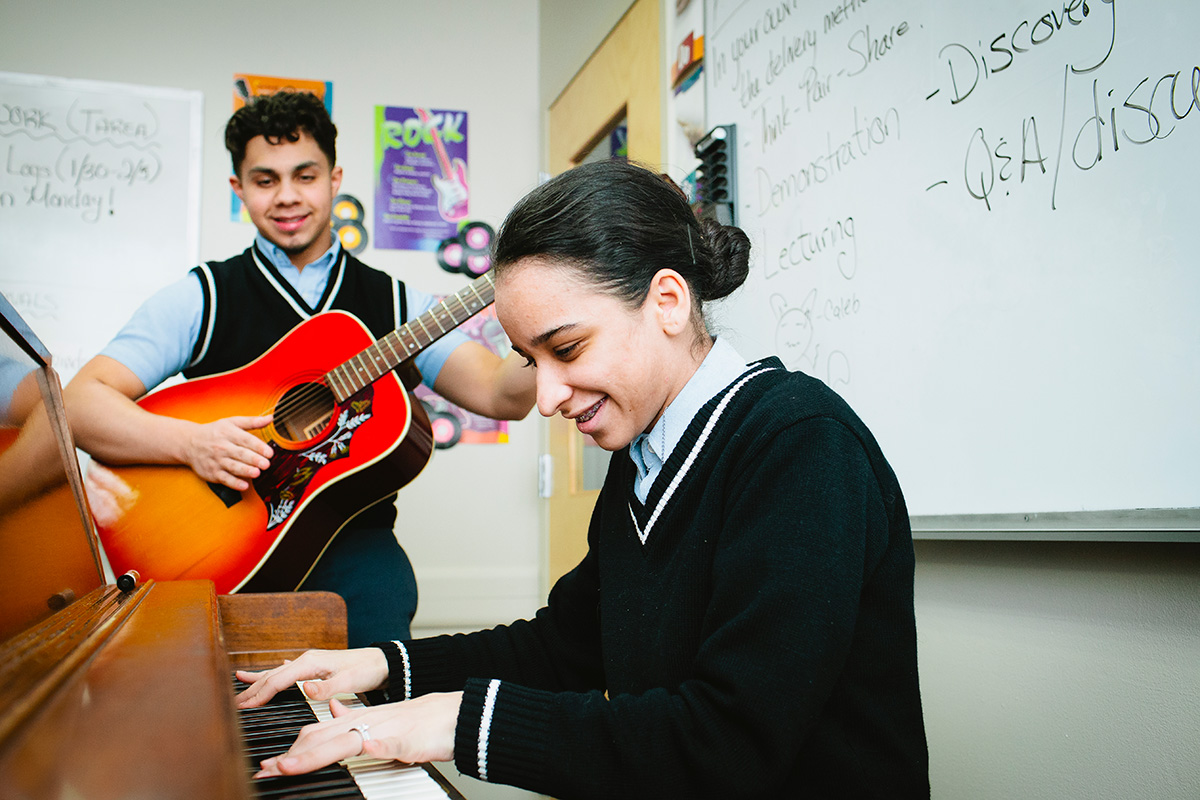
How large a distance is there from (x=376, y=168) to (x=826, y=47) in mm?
1806

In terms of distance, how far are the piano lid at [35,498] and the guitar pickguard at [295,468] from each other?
329 mm

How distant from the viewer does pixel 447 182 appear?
2969 millimetres

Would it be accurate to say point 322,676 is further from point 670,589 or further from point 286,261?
point 286,261

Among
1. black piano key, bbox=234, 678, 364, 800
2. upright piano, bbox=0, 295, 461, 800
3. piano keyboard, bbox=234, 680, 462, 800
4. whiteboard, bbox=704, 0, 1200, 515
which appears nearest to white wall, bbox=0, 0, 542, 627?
whiteboard, bbox=704, 0, 1200, 515

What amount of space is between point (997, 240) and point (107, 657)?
1.07 meters

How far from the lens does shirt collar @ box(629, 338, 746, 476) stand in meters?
0.93

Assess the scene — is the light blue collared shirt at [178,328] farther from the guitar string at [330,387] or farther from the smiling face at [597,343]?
the smiling face at [597,343]

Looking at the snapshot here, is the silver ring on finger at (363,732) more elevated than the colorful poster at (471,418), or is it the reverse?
the colorful poster at (471,418)

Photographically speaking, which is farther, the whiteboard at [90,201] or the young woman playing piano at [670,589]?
the whiteboard at [90,201]

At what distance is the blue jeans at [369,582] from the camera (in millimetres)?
1469

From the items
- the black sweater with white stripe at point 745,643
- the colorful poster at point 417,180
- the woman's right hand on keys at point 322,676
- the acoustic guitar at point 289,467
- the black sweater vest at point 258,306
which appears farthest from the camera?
the colorful poster at point 417,180

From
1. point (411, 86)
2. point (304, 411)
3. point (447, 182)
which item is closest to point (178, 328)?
point (304, 411)

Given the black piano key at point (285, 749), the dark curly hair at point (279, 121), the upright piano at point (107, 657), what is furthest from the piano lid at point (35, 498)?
the dark curly hair at point (279, 121)

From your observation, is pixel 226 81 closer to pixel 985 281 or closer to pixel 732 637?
pixel 985 281
